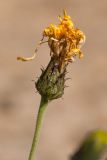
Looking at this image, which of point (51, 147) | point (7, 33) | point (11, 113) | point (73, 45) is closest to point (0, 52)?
point (7, 33)

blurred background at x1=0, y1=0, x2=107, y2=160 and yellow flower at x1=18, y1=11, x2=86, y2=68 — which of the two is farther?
blurred background at x1=0, y1=0, x2=107, y2=160

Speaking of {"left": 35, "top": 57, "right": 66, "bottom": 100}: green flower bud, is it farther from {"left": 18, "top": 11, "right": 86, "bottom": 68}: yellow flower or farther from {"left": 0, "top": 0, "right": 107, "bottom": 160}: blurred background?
{"left": 0, "top": 0, "right": 107, "bottom": 160}: blurred background

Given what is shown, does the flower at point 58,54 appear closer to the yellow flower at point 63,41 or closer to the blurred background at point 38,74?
the yellow flower at point 63,41

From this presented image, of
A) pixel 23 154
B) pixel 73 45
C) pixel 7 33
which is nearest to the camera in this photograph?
pixel 73 45

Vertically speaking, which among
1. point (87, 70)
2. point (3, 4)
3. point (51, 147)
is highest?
point (3, 4)

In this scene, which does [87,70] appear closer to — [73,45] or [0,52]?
[0,52]

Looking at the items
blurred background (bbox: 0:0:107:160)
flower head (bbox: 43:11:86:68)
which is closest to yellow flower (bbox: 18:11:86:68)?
flower head (bbox: 43:11:86:68)

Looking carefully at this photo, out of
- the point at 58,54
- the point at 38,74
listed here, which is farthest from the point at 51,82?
the point at 38,74

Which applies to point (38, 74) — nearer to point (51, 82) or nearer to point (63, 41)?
point (63, 41)
